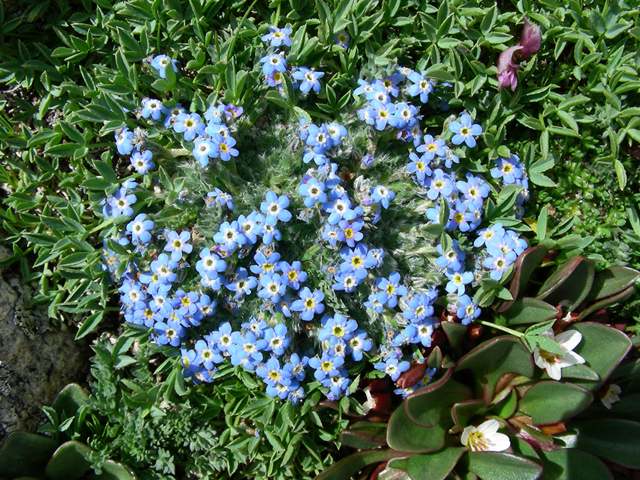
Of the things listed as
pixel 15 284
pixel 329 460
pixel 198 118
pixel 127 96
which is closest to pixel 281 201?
pixel 198 118

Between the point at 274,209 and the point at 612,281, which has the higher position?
the point at 274,209

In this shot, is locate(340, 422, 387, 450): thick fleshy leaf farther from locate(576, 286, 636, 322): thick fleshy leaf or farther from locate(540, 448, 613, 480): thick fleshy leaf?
locate(576, 286, 636, 322): thick fleshy leaf

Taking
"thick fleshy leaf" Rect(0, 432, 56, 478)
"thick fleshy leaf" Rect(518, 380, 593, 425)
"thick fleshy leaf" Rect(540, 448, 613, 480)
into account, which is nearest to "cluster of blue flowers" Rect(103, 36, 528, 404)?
"thick fleshy leaf" Rect(518, 380, 593, 425)

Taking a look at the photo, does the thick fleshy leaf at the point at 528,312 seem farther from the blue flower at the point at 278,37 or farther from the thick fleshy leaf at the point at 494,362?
the blue flower at the point at 278,37

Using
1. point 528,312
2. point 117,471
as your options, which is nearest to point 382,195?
point 528,312

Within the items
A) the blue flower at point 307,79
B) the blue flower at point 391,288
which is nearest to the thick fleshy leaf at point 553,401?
the blue flower at point 391,288

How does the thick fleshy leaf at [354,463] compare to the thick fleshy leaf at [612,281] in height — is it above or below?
below

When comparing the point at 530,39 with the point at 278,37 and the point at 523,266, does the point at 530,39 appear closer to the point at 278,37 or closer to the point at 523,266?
the point at 523,266
